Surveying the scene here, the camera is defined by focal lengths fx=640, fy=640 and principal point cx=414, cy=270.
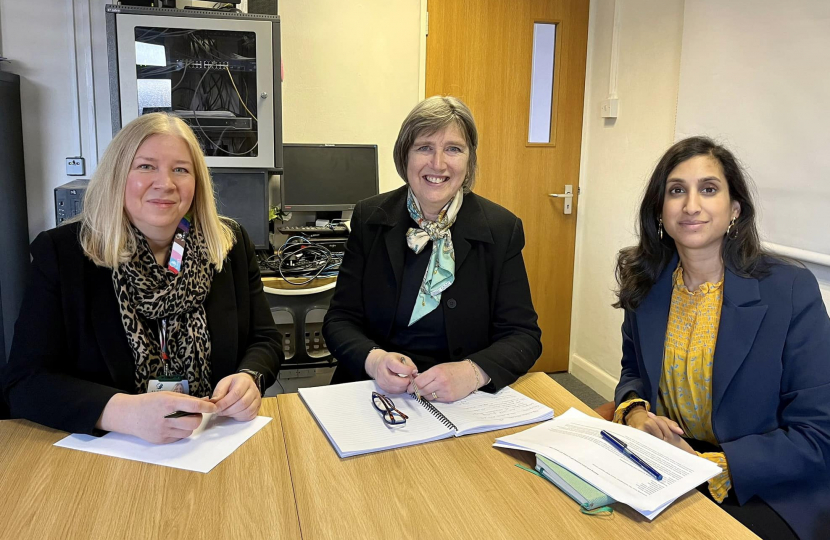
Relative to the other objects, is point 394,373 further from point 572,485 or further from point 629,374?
point 629,374

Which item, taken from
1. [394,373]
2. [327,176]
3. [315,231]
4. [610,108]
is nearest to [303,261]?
[315,231]

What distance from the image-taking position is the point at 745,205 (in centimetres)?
156

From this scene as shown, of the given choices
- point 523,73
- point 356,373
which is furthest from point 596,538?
point 523,73

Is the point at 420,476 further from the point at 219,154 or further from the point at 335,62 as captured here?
the point at 335,62

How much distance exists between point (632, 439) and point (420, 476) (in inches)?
16.8

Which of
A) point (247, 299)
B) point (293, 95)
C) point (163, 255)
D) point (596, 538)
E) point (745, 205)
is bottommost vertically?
point (596, 538)

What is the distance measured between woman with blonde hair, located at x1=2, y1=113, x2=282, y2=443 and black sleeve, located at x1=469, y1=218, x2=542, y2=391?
589 mm

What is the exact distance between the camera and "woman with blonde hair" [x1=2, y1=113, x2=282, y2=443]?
1.25 m

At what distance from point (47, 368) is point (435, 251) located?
3.11ft

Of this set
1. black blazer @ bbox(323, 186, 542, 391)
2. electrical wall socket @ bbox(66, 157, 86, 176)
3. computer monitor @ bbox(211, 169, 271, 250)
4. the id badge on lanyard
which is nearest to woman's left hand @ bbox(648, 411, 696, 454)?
black blazer @ bbox(323, 186, 542, 391)

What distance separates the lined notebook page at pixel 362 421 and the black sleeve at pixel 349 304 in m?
0.18

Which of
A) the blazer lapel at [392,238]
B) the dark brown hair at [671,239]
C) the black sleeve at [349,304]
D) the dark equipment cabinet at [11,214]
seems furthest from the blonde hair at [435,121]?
the dark equipment cabinet at [11,214]

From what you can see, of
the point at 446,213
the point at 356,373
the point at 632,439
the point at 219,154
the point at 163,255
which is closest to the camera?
the point at 632,439

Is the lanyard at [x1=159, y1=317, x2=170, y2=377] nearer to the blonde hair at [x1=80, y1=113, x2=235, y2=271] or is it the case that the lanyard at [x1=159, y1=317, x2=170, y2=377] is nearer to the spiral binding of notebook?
the blonde hair at [x1=80, y1=113, x2=235, y2=271]
